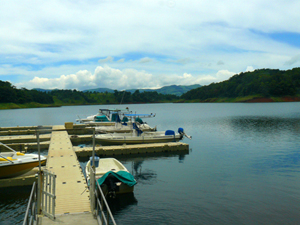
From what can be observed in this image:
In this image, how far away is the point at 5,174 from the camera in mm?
18078

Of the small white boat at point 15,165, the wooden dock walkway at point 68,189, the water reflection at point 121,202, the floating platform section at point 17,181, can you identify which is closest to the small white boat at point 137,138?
the wooden dock walkway at point 68,189

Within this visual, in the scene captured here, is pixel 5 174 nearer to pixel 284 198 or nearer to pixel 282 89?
pixel 284 198

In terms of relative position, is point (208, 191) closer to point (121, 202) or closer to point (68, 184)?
point (121, 202)

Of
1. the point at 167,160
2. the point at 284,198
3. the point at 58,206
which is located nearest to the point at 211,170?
the point at 167,160

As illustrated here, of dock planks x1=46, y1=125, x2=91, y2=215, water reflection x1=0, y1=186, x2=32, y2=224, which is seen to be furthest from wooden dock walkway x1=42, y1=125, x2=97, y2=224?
water reflection x1=0, y1=186, x2=32, y2=224

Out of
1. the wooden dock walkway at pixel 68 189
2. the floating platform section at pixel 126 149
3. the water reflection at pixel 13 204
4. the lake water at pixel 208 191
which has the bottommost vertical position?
the lake water at pixel 208 191

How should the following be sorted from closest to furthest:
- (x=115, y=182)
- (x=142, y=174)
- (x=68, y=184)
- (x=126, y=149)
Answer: (x=68, y=184), (x=115, y=182), (x=142, y=174), (x=126, y=149)

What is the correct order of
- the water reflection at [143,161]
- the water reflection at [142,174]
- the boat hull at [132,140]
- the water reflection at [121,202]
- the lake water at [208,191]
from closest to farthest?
the lake water at [208,191]
the water reflection at [121,202]
the water reflection at [142,174]
the water reflection at [143,161]
the boat hull at [132,140]

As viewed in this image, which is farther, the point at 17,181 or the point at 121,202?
the point at 17,181

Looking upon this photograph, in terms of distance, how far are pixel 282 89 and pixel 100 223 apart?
218672mm

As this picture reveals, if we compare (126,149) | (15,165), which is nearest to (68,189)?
(15,165)

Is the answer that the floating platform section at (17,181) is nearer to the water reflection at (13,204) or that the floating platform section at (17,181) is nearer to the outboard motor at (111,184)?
the water reflection at (13,204)

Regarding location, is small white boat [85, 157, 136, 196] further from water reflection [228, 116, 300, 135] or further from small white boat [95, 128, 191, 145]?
water reflection [228, 116, 300, 135]

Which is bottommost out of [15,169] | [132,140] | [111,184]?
[111,184]
